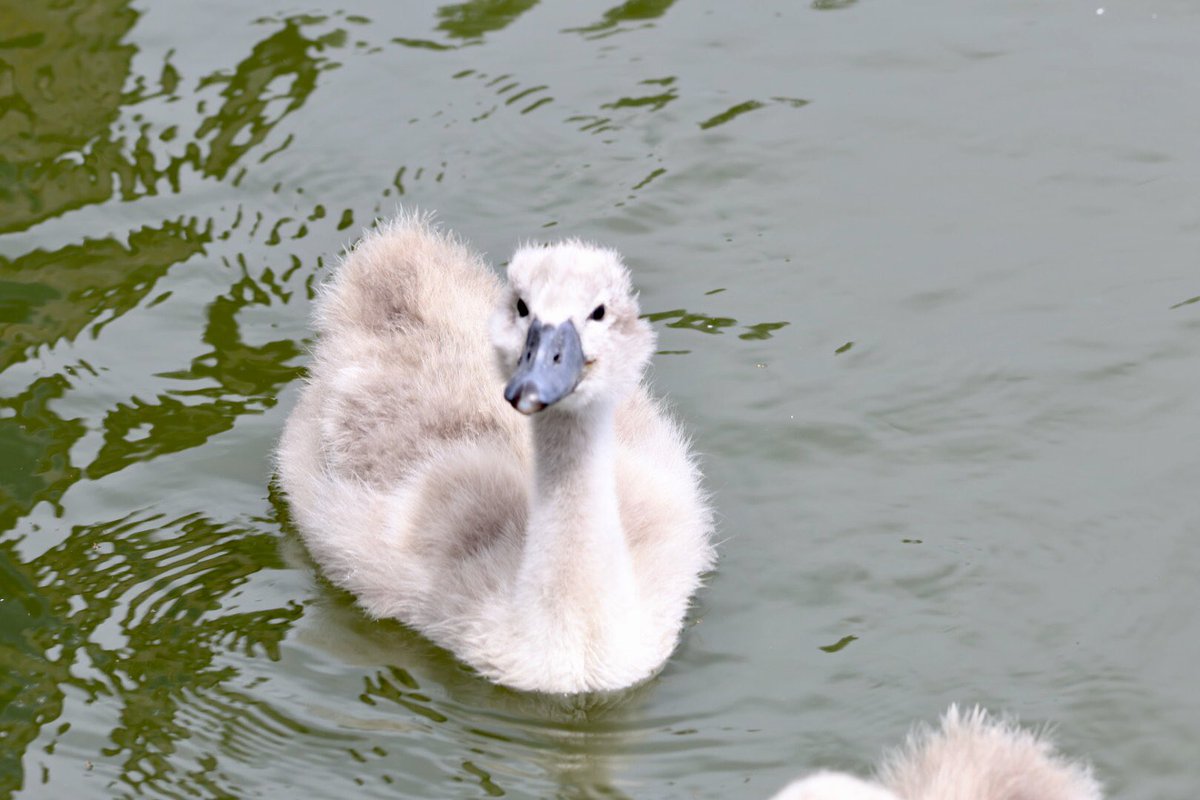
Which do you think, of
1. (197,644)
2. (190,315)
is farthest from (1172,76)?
(197,644)

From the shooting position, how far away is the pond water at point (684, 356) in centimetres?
636

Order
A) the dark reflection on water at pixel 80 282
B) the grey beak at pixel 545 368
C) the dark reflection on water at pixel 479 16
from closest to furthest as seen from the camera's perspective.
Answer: the grey beak at pixel 545 368 < the dark reflection on water at pixel 80 282 < the dark reflection on water at pixel 479 16

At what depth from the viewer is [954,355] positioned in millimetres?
7977

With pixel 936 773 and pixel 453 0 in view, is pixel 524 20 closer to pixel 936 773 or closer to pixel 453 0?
pixel 453 0

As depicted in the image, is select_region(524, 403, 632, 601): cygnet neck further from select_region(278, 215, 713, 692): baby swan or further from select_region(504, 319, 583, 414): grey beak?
select_region(504, 319, 583, 414): grey beak

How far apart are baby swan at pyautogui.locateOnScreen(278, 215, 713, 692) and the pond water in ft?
0.60

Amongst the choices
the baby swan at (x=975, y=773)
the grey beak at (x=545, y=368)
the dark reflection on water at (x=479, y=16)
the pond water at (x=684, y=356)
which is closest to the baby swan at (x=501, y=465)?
the grey beak at (x=545, y=368)

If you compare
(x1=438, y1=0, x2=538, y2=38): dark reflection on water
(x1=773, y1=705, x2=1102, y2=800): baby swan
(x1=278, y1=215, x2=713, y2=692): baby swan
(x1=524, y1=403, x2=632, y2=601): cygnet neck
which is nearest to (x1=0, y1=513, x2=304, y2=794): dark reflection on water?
(x1=278, y1=215, x2=713, y2=692): baby swan

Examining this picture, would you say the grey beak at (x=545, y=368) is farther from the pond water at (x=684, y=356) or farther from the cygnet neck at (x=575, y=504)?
the pond water at (x=684, y=356)

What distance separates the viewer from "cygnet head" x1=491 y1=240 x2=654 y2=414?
6023mm

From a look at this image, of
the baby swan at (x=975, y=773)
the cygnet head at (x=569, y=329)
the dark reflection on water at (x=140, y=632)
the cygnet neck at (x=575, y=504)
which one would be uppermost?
the cygnet head at (x=569, y=329)

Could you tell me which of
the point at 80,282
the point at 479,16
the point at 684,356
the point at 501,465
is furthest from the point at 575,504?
the point at 479,16

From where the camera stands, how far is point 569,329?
241 inches

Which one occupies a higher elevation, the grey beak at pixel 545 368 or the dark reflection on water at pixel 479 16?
the grey beak at pixel 545 368
